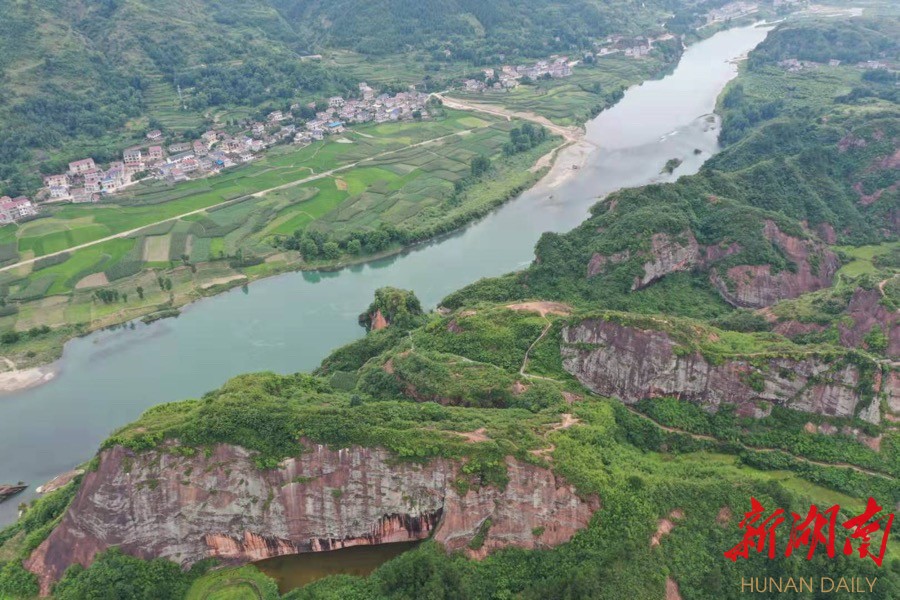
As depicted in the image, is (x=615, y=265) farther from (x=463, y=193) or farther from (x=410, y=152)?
(x=410, y=152)

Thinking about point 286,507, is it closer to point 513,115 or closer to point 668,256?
point 668,256

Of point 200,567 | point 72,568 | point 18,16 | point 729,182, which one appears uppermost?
point 18,16

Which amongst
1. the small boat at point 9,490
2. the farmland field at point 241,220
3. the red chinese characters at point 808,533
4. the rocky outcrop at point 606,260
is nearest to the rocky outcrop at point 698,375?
the red chinese characters at point 808,533

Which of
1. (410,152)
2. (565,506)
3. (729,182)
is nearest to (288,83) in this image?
(410,152)

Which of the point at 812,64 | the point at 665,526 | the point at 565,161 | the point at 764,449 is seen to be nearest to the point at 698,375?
the point at 764,449

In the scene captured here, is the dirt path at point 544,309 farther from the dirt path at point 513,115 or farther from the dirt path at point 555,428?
the dirt path at point 513,115
